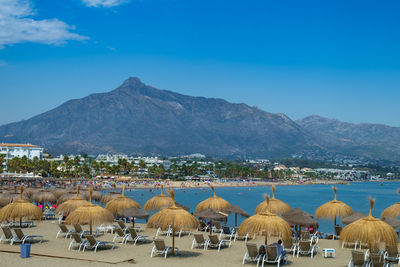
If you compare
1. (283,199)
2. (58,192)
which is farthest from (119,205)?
(283,199)

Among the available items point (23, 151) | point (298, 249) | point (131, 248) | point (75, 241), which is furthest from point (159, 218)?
point (23, 151)

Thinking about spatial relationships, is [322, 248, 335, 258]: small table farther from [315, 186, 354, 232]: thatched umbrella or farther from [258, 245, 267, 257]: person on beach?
[315, 186, 354, 232]: thatched umbrella

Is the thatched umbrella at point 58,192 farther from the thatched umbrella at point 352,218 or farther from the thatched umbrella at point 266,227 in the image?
the thatched umbrella at point 266,227

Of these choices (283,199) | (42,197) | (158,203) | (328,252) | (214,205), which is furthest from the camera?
(283,199)

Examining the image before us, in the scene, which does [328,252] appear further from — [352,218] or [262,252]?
[352,218]

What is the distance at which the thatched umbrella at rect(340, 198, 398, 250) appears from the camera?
1230cm

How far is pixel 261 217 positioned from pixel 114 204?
31.2 ft

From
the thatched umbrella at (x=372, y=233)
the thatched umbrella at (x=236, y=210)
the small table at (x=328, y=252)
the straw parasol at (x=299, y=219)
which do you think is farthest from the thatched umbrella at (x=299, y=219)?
the thatched umbrella at (x=372, y=233)

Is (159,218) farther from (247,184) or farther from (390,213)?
(247,184)

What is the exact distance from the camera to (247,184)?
139500mm

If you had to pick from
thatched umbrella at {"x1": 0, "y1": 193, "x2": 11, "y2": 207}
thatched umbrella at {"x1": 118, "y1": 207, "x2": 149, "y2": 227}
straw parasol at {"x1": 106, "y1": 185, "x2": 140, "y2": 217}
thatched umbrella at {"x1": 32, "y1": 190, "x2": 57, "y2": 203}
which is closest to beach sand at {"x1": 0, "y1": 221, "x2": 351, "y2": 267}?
thatched umbrella at {"x1": 118, "y1": 207, "x2": 149, "y2": 227}

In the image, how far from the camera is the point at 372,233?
1231 cm

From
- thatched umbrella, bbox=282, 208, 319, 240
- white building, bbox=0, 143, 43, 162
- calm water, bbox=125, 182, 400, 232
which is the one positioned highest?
white building, bbox=0, 143, 43, 162

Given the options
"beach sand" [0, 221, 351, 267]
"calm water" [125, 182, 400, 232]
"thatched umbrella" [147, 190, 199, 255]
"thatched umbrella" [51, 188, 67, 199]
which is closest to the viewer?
"beach sand" [0, 221, 351, 267]
